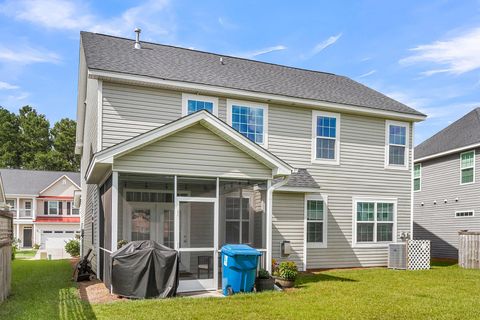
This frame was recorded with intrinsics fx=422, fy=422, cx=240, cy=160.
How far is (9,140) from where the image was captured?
5484 centimetres

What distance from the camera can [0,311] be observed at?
299 inches

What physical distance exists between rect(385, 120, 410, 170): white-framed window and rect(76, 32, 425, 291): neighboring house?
1.5 inches

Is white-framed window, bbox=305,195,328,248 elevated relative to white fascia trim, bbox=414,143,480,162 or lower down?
lower down

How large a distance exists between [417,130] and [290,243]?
22.7ft

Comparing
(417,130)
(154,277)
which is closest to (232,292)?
(154,277)

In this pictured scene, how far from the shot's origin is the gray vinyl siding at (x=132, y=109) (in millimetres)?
11641

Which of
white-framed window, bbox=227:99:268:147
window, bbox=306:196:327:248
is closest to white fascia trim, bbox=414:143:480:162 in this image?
window, bbox=306:196:327:248

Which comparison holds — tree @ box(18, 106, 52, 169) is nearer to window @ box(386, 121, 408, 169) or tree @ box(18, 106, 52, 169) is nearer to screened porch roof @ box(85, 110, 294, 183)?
window @ box(386, 121, 408, 169)

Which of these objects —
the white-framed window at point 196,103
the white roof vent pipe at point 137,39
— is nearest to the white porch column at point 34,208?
the white roof vent pipe at point 137,39

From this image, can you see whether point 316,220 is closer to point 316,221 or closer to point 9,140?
point 316,221

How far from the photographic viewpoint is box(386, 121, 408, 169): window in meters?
15.6

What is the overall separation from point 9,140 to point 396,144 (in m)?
53.0

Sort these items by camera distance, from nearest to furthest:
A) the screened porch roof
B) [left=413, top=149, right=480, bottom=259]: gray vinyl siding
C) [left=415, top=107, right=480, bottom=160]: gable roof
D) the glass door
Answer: the screened porch roof → the glass door → [left=413, top=149, right=480, bottom=259]: gray vinyl siding → [left=415, top=107, right=480, bottom=160]: gable roof

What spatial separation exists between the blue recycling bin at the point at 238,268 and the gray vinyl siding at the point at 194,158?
184cm
